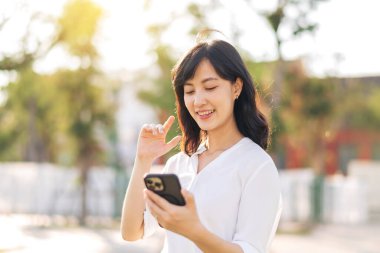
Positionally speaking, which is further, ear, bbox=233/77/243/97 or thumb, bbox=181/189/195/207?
ear, bbox=233/77/243/97

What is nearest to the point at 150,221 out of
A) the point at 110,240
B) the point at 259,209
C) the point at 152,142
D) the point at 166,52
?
the point at 152,142

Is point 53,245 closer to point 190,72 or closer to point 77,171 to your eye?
point 77,171

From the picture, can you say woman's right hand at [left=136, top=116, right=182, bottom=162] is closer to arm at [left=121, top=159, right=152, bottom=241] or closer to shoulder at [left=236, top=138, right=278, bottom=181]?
arm at [left=121, top=159, right=152, bottom=241]

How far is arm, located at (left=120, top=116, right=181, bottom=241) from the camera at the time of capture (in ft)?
9.85

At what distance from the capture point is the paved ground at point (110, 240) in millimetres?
13539

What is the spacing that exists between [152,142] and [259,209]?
1.80 feet

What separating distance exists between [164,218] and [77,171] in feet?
56.2

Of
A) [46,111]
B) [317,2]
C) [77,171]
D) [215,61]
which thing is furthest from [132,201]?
[46,111]

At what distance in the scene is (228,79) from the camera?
2.82 meters

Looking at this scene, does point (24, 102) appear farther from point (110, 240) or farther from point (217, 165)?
point (217, 165)

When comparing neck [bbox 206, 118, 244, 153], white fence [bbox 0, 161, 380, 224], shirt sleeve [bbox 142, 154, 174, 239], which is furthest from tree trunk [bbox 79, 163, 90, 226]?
neck [bbox 206, 118, 244, 153]

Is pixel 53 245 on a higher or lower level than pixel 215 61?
lower

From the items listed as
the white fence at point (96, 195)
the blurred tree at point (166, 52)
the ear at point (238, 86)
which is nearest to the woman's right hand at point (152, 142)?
the ear at point (238, 86)

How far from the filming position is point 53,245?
13883 mm
